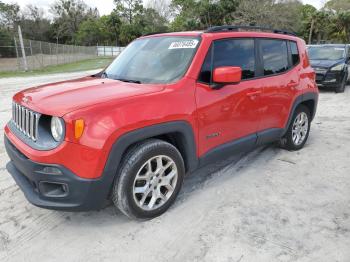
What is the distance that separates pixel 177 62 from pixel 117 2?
206 ft

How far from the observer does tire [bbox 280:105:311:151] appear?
4.80 meters

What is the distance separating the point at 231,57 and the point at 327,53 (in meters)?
9.26

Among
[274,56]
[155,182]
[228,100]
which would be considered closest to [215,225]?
[155,182]

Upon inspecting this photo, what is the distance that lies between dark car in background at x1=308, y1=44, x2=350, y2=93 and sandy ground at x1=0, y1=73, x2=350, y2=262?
687 cm

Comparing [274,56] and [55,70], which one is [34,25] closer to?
[55,70]

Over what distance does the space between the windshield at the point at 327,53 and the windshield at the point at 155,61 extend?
9174 mm

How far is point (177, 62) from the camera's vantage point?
3391mm

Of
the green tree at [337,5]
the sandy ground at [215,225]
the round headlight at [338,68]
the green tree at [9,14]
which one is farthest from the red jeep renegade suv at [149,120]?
the green tree at [337,5]

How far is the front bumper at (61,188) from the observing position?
256cm

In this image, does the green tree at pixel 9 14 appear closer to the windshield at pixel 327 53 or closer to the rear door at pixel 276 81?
the windshield at pixel 327 53

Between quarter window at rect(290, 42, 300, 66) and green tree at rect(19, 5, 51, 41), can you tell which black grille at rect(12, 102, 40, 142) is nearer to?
quarter window at rect(290, 42, 300, 66)

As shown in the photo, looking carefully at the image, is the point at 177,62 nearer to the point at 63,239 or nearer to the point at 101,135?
the point at 101,135

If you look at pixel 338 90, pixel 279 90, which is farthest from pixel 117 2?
pixel 279 90

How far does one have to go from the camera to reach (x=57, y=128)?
260 cm
